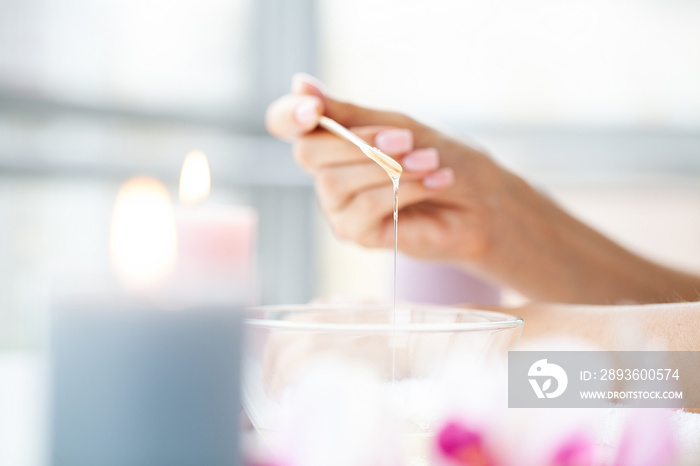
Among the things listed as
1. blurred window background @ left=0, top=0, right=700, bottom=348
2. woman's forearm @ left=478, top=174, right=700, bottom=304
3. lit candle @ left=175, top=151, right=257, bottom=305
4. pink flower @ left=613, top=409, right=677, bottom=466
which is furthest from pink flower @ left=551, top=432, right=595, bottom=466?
blurred window background @ left=0, top=0, right=700, bottom=348

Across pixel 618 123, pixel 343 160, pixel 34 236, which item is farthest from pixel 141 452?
pixel 618 123

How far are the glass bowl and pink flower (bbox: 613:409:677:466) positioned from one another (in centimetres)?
6

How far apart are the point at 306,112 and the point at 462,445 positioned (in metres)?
0.35

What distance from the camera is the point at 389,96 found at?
1.79 m

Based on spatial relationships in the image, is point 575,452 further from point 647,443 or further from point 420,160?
point 420,160

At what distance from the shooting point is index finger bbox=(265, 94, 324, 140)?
0.57 metres

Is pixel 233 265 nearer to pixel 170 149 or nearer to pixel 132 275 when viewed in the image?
pixel 132 275

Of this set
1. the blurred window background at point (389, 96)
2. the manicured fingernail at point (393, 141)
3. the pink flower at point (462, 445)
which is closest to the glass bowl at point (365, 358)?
the pink flower at point (462, 445)

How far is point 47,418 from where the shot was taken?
0.68ft

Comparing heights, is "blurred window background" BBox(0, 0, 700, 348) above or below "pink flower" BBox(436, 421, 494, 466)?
above

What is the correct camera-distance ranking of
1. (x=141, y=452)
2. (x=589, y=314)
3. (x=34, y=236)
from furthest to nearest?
(x=34, y=236), (x=589, y=314), (x=141, y=452)

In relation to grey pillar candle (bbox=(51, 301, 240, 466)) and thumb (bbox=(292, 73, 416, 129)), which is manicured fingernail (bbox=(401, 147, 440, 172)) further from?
grey pillar candle (bbox=(51, 301, 240, 466))

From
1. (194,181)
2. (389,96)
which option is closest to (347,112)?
(194,181)

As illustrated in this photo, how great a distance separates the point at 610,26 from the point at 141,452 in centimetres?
187
